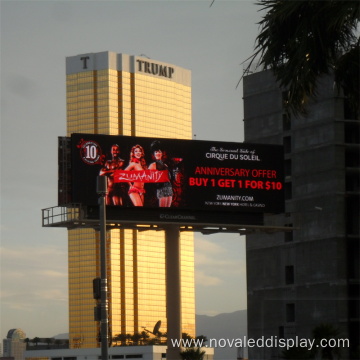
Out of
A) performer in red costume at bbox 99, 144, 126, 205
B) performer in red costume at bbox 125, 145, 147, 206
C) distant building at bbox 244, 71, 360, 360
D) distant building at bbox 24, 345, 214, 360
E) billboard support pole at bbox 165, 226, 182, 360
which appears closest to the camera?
performer in red costume at bbox 99, 144, 126, 205

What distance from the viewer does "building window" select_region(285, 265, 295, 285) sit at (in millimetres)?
78125

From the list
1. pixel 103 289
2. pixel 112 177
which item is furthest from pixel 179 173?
pixel 103 289

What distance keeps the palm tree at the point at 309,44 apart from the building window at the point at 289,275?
64.9 metres

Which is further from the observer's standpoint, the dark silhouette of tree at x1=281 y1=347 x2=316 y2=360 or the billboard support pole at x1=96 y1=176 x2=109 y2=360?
the dark silhouette of tree at x1=281 y1=347 x2=316 y2=360

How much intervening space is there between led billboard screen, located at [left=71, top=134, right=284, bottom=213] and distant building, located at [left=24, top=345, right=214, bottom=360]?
106630 mm

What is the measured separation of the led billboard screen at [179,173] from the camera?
5150 cm

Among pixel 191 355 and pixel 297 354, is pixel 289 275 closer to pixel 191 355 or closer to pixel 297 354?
pixel 191 355

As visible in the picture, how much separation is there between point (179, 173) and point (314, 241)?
26.2 meters

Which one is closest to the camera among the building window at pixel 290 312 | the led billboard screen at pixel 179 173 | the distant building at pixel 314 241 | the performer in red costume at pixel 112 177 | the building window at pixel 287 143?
the performer in red costume at pixel 112 177

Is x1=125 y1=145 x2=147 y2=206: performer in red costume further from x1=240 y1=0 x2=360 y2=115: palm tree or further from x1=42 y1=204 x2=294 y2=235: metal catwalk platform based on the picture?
x1=240 y1=0 x2=360 y2=115: palm tree

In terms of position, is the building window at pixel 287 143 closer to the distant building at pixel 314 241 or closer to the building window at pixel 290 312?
the distant building at pixel 314 241

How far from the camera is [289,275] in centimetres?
7831

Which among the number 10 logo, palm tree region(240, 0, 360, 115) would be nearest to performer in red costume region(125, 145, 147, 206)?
the number 10 logo

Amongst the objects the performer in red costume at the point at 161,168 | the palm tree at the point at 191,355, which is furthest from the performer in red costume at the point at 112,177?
the palm tree at the point at 191,355
